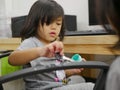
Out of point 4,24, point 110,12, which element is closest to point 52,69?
point 110,12

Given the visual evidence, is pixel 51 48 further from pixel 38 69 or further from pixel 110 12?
pixel 110 12

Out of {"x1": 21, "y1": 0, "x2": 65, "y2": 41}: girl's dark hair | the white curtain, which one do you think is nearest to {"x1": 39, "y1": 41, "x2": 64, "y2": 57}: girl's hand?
{"x1": 21, "y1": 0, "x2": 65, "y2": 41}: girl's dark hair

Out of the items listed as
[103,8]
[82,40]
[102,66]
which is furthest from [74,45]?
[103,8]

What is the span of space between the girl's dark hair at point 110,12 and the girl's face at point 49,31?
78 cm

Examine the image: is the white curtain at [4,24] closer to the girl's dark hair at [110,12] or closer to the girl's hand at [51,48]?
the girl's hand at [51,48]

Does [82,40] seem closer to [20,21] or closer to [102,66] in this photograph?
[102,66]

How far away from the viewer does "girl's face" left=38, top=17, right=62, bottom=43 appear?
1.27 m

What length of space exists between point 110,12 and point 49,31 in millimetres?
819

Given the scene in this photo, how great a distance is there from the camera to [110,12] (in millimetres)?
470

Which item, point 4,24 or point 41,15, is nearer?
point 41,15

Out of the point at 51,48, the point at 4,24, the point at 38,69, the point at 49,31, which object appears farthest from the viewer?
the point at 4,24

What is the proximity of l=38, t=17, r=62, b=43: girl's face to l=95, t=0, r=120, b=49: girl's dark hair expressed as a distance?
0.78m

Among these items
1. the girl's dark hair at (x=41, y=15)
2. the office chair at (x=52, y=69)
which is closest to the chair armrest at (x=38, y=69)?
the office chair at (x=52, y=69)

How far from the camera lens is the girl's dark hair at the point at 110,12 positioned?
18.4 inches
